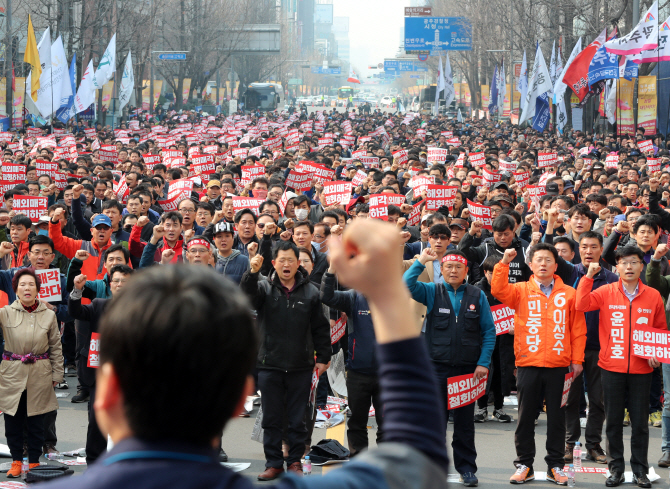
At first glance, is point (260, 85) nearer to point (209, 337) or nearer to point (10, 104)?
point (10, 104)

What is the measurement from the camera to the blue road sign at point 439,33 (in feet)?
191

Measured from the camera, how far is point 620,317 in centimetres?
655

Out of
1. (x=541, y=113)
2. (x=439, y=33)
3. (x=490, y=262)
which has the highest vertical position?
(x=439, y=33)

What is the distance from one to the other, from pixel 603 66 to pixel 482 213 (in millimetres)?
13442

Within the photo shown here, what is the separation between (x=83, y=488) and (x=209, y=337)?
253 millimetres

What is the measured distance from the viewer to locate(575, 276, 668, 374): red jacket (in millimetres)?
6402

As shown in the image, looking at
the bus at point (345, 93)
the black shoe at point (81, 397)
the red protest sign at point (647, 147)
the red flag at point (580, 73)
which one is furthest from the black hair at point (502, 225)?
the bus at point (345, 93)

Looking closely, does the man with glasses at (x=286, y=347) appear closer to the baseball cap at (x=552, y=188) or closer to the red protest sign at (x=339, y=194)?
the red protest sign at (x=339, y=194)

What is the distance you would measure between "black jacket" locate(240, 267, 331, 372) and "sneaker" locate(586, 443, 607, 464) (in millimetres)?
2350

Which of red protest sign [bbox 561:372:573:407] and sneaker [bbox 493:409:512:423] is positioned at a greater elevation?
red protest sign [bbox 561:372:573:407]

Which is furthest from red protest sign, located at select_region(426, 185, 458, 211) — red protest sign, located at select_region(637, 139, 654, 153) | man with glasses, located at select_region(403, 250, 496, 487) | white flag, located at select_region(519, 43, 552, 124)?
white flag, located at select_region(519, 43, 552, 124)

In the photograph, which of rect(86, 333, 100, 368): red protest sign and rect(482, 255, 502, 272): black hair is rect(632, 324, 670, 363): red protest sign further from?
rect(86, 333, 100, 368): red protest sign

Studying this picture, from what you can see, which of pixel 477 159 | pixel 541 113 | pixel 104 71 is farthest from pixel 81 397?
pixel 104 71

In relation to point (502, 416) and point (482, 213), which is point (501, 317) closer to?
point (502, 416)
